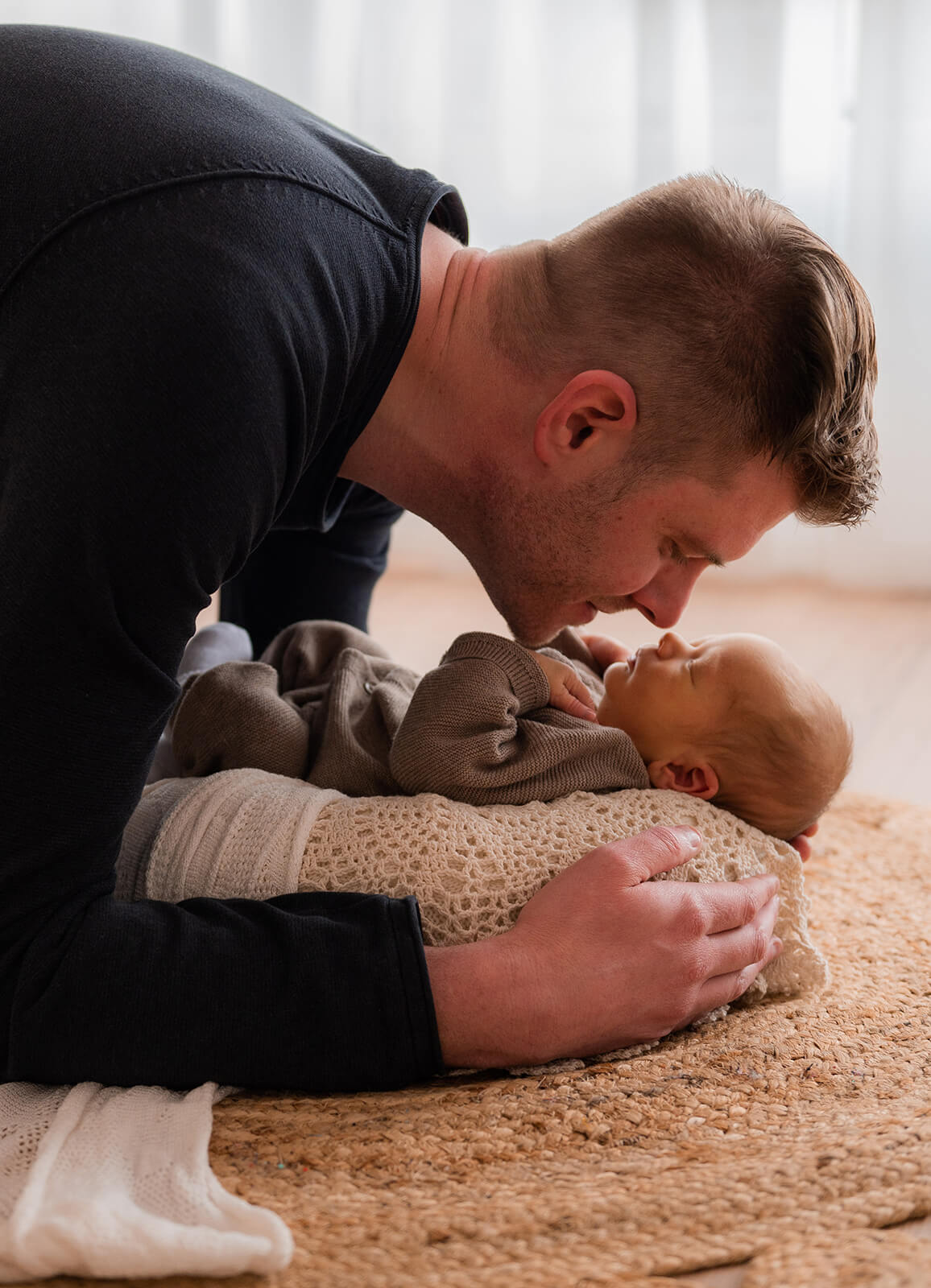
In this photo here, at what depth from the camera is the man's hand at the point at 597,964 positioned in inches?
41.6

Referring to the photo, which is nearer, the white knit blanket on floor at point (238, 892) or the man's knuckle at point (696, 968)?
the white knit blanket on floor at point (238, 892)

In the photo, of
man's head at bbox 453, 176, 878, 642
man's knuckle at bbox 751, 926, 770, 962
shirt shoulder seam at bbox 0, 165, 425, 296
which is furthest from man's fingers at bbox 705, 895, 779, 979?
shirt shoulder seam at bbox 0, 165, 425, 296

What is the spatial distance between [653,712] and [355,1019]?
55 cm

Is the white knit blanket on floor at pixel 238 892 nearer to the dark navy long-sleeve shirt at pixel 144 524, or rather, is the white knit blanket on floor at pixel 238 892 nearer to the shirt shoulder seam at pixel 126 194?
the dark navy long-sleeve shirt at pixel 144 524

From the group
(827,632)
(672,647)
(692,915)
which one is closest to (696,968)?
(692,915)

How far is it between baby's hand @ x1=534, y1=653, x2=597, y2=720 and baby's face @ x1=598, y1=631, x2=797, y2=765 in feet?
0.11

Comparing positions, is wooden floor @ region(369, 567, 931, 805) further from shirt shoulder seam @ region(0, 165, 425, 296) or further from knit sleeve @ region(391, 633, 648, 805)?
shirt shoulder seam @ region(0, 165, 425, 296)

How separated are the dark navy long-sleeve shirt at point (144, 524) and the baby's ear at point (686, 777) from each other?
1.45 ft

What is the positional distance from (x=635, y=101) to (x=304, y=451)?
2773 mm

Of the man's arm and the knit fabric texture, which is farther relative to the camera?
the knit fabric texture

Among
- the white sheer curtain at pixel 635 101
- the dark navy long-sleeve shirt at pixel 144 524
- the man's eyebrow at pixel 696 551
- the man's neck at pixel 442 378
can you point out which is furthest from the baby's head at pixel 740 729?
the white sheer curtain at pixel 635 101

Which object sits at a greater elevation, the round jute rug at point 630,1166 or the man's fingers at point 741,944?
the man's fingers at point 741,944

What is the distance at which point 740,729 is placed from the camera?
4.52 feet

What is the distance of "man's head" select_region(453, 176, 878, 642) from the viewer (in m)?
1.21
